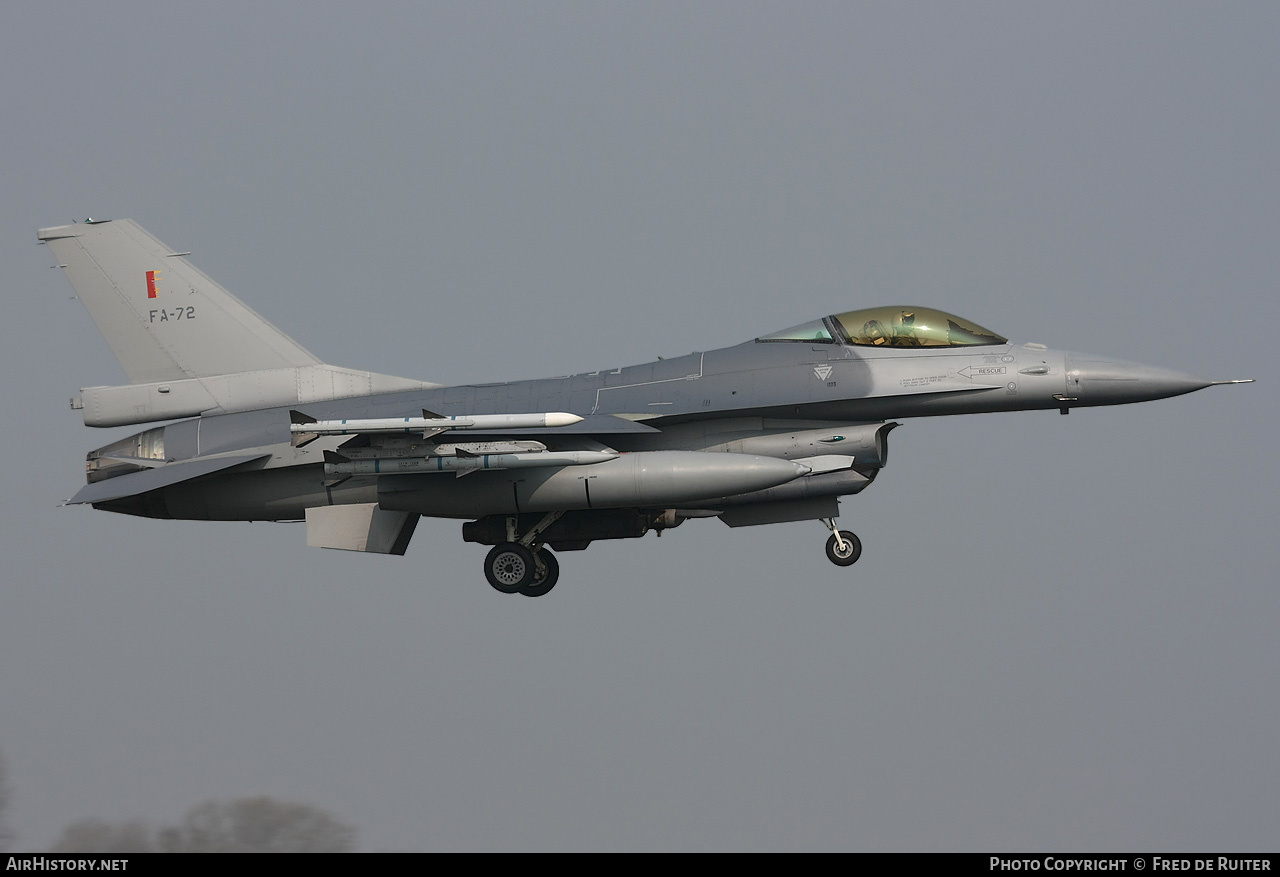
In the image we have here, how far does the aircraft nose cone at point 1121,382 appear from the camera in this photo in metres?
19.1

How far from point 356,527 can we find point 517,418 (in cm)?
340

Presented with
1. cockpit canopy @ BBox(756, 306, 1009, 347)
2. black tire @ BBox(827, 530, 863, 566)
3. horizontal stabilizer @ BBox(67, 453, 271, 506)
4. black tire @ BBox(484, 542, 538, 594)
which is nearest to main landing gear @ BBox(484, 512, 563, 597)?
black tire @ BBox(484, 542, 538, 594)

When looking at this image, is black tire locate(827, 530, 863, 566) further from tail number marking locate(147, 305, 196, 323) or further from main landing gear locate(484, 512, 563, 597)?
tail number marking locate(147, 305, 196, 323)

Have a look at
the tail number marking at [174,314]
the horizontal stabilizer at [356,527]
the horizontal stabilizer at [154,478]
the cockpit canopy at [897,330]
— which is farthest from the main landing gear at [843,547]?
the tail number marking at [174,314]

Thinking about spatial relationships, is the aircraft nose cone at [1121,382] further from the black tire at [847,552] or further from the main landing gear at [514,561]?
the main landing gear at [514,561]

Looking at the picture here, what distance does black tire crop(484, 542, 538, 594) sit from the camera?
20.3 metres

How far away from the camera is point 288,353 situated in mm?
21156

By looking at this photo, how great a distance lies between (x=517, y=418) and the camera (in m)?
17.8

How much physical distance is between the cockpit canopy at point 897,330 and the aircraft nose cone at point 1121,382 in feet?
3.09

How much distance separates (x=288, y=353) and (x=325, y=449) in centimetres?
205

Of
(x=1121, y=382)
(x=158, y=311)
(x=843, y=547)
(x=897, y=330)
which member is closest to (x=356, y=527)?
(x=158, y=311)

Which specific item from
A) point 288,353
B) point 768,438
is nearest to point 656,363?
point 768,438

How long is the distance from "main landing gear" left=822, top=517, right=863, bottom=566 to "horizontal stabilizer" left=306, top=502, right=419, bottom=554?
4910mm
